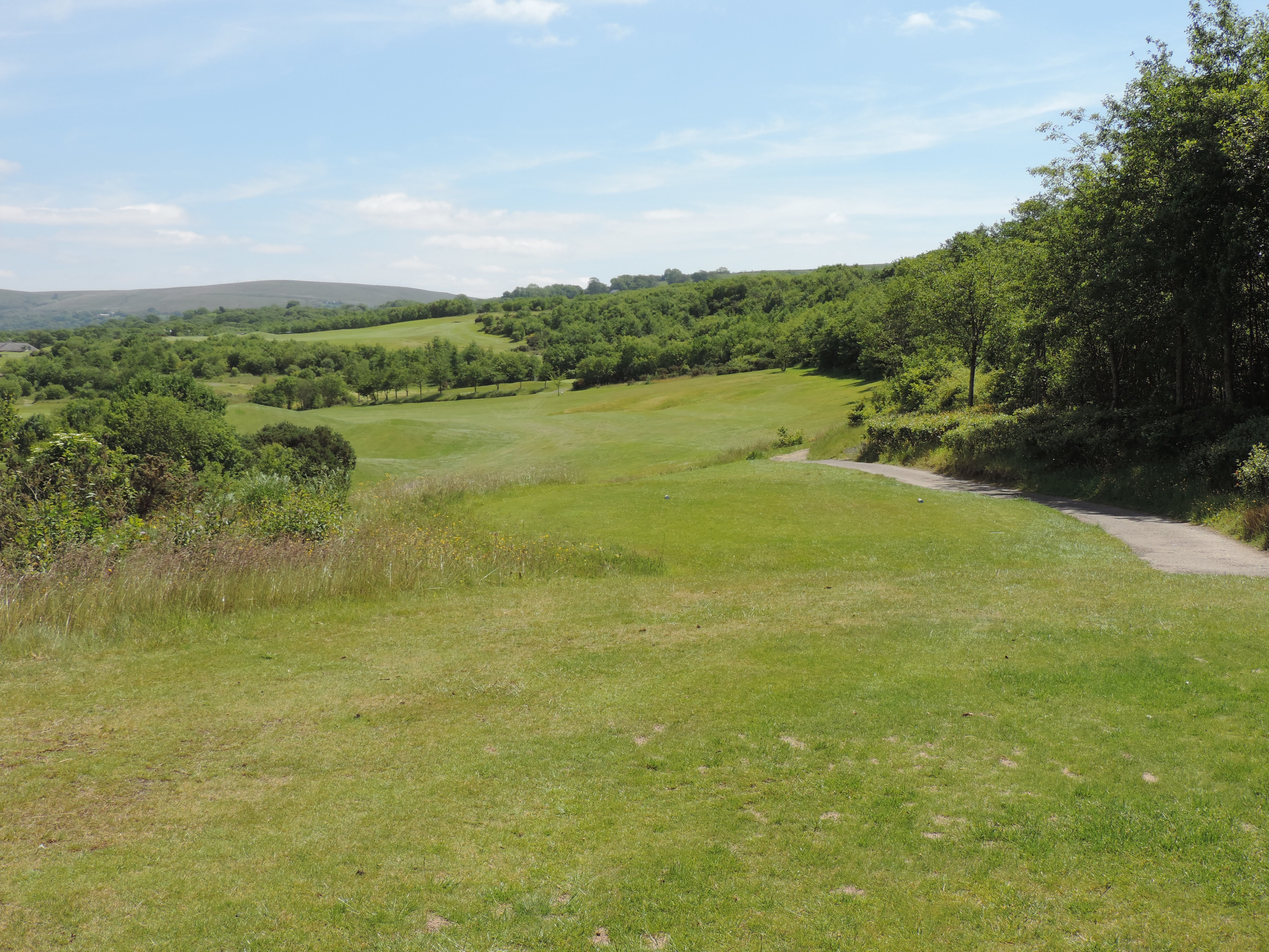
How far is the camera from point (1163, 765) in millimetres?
6418

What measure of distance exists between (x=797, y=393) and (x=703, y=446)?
1225 inches

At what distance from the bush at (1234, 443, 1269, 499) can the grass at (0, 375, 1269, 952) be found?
27.4 feet

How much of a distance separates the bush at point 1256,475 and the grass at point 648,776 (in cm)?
837

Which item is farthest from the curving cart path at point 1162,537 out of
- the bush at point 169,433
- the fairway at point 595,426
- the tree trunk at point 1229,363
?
the bush at point 169,433

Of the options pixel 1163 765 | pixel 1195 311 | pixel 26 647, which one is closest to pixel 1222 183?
pixel 1195 311

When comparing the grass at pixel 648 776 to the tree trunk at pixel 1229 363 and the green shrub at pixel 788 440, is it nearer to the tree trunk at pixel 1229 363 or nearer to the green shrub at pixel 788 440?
the tree trunk at pixel 1229 363

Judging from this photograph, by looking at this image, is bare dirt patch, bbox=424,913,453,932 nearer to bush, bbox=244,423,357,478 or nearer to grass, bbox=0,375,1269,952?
grass, bbox=0,375,1269,952

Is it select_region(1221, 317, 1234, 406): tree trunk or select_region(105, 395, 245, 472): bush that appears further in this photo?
select_region(105, 395, 245, 472): bush

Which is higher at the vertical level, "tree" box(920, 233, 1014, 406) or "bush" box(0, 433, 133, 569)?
"tree" box(920, 233, 1014, 406)

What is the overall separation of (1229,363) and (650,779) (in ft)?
81.1

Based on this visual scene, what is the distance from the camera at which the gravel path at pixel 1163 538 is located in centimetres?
1502

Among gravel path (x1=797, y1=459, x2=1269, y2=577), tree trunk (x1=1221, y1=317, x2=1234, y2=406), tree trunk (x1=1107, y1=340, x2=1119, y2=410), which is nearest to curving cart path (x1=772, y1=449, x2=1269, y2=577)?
gravel path (x1=797, y1=459, x2=1269, y2=577)

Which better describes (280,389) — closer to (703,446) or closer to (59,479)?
(703,446)

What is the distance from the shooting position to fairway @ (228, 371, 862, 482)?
58.4 metres
